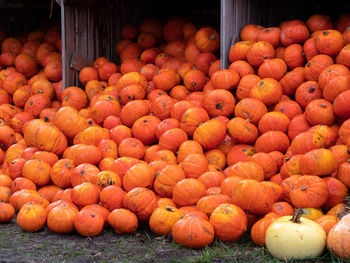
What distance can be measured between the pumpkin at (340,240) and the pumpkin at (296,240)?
0.09m

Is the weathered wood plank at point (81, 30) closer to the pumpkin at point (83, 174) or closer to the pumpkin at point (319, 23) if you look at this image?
the pumpkin at point (83, 174)

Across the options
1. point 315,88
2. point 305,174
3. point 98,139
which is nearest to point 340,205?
point 305,174

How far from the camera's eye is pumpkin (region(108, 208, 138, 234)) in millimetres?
4252

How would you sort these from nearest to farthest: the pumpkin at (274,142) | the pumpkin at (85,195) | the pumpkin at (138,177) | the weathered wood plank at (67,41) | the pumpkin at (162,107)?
the pumpkin at (85,195) → the pumpkin at (138,177) → the pumpkin at (274,142) → the pumpkin at (162,107) → the weathered wood plank at (67,41)

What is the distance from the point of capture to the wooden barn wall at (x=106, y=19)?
7.38m

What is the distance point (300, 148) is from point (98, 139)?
240 cm

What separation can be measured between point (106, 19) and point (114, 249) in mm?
5205

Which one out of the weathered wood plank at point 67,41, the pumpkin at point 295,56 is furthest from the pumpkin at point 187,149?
the weathered wood plank at point 67,41

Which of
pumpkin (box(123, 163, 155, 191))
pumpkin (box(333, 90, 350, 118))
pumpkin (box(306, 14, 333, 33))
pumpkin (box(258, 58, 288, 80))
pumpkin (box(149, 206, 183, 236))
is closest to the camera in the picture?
pumpkin (box(149, 206, 183, 236))

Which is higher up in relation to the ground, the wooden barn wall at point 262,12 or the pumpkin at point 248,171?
the wooden barn wall at point 262,12

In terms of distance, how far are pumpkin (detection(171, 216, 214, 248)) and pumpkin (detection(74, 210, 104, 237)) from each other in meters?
0.76

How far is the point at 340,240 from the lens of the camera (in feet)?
10.9

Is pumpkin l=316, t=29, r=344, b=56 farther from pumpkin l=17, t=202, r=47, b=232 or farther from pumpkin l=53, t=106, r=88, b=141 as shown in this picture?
pumpkin l=17, t=202, r=47, b=232

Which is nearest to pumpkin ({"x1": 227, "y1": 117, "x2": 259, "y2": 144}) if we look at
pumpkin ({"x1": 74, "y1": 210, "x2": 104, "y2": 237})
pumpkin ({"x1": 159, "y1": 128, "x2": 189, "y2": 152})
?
pumpkin ({"x1": 159, "y1": 128, "x2": 189, "y2": 152})
